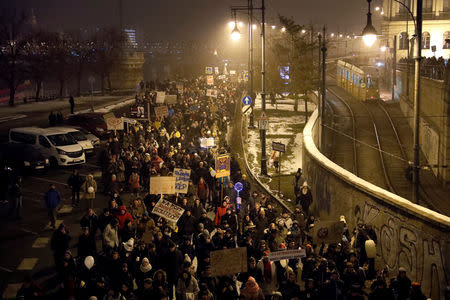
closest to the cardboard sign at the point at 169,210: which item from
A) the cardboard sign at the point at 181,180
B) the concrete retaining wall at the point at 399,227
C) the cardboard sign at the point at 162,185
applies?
the cardboard sign at the point at 162,185

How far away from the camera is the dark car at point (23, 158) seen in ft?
75.9

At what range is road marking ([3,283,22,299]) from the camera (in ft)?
39.9

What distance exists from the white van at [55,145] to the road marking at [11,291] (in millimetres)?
12056

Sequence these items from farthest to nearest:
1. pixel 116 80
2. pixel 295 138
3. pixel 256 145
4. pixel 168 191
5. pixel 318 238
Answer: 1. pixel 116 80
2. pixel 295 138
3. pixel 256 145
4. pixel 168 191
5. pixel 318 238

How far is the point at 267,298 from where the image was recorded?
440 inches

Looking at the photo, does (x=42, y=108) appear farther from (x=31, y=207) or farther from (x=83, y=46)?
(x=83, y=46)

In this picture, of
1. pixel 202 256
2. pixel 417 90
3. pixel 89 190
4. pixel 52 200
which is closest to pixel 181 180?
pixel 89 190

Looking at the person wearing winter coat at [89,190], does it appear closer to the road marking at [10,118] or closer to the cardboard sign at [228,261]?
the cardboard sign at [228,261]

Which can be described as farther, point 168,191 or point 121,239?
point 168,191

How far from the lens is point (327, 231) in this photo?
1257 cm

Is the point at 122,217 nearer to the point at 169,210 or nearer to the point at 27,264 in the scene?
the point at 169,210

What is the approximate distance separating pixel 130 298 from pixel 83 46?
110321 millimetres

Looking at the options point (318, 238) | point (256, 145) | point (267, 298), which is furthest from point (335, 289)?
point (256, 145)

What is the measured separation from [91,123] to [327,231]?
72.8 feet
